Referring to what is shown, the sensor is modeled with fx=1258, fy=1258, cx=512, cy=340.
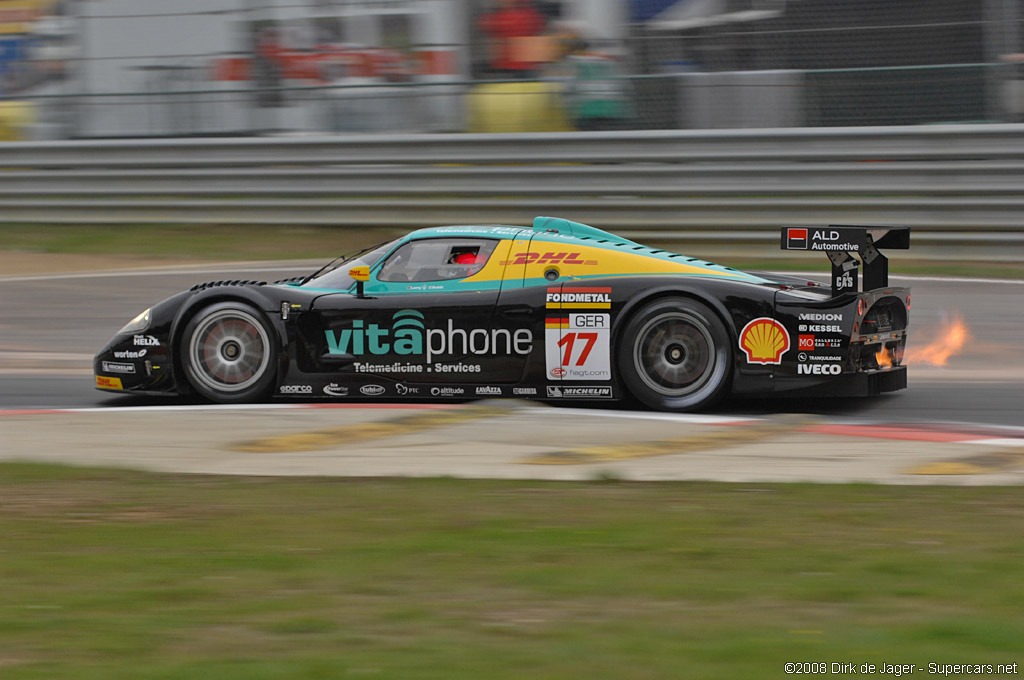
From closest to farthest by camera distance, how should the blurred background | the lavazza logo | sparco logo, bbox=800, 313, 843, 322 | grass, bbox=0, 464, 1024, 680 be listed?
grass, bbox=0, 464, 1024, 680
sparco logo, bbox=800, 313, 843, 322
the lavazza logo
the blurred background

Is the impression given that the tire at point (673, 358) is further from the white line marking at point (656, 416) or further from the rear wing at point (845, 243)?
the rear wing at point (845, 243)

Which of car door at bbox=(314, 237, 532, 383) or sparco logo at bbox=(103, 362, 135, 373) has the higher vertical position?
car door at bbox=(314, 237, 532, 383)

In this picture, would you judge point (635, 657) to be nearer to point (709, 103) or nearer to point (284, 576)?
point (284, 576)

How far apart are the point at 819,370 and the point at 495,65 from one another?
7.54 meters

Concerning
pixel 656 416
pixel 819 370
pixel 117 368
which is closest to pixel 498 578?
pixel 656 416

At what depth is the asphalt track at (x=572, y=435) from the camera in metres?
6.00

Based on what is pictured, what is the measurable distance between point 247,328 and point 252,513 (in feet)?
10.8

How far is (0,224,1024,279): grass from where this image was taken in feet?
45.1

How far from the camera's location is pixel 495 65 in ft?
45.6

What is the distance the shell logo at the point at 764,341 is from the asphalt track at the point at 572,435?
0.36m

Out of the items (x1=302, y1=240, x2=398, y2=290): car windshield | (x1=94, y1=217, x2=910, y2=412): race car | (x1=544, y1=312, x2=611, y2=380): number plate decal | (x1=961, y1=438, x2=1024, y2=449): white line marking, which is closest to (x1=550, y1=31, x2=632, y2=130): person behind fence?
(x1=94, y1=217, x2=910, y2=412): race car

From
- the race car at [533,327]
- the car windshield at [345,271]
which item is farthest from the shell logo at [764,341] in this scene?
the car windshield at [345,271]

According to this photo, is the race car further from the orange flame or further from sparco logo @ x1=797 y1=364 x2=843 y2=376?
the orange flame

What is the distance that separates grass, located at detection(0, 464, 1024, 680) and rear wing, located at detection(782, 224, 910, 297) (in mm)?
2422
